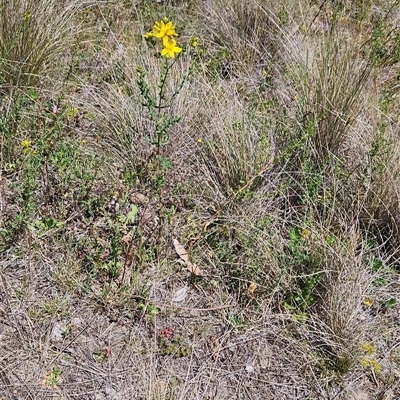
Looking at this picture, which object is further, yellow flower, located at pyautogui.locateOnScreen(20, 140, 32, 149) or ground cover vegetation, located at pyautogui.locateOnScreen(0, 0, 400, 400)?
yellow flower, located at pyautogui.locateOnScreen(20, 140, 32, 149)

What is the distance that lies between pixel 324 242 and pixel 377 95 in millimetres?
1554

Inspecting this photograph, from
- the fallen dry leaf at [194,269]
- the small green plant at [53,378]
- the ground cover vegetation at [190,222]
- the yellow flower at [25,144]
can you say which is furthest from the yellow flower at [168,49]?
the small green plant at [53,378]

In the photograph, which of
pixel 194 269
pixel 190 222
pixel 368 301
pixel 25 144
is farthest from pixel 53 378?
pixel 368 301

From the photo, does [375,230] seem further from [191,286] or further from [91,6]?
[91,6]

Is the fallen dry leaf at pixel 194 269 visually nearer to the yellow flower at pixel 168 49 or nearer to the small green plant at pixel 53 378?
the small green plant at pixel 53 378

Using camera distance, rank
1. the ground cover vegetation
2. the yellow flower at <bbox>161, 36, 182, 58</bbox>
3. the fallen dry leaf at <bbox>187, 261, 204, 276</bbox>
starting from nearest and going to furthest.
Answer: the ground cover vegetation, the yellow flower at <bbox>161, 36, 182, 58</bbox>, the fallen dry leaf at <bbox>187, 261, 204, 276</bbox>

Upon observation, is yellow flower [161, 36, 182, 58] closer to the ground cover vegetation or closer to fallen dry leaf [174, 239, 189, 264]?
the ground cover vegetation

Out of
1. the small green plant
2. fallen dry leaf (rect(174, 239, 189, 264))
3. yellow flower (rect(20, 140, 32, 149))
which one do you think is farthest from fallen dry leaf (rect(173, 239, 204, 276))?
yellow flower (rect(20, 140, 32, 149))

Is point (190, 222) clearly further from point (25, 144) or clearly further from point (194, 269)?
point (25, 144)

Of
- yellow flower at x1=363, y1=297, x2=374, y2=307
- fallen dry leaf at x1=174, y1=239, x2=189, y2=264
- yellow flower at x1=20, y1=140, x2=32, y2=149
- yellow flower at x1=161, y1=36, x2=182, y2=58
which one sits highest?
yellow flower at x1=161, y1=36, x2=182, y2=58

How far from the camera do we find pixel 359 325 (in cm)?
236

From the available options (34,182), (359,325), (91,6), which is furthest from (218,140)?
(91,6)

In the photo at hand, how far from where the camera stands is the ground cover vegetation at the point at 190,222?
2232 millimetres

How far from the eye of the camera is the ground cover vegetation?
2.23 m
